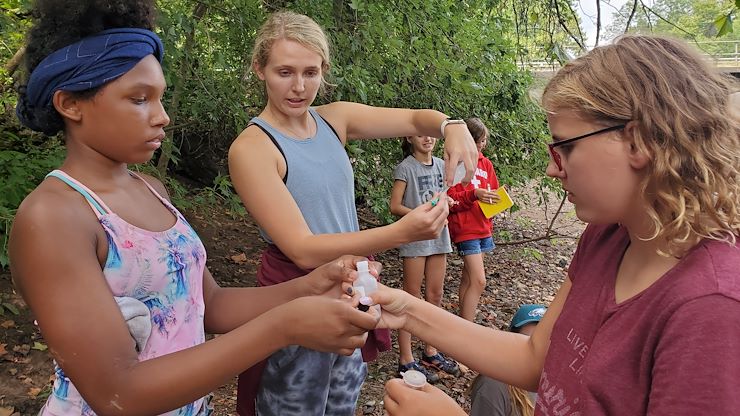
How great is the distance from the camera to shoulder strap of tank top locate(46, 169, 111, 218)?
140cm

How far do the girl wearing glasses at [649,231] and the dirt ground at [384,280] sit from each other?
300 centimetres

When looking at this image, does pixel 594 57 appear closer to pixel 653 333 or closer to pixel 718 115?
pixel 718 115

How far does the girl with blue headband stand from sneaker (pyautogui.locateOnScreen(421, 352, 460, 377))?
339cm

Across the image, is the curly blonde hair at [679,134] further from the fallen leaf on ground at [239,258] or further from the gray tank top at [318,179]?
the fallen leaf on ground at [239,258]

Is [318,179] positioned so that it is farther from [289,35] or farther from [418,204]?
[418,204]

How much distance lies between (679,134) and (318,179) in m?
1.35

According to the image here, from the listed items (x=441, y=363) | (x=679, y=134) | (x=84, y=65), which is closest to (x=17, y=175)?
(x=84, y=65)

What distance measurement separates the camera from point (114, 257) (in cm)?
140

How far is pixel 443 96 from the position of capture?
17.8ft

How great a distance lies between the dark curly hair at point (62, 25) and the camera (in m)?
1.45

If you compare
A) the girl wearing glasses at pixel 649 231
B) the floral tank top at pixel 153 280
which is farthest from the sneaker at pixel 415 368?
the girl wearing glasses at pixel 649 231

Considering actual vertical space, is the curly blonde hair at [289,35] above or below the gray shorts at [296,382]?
above

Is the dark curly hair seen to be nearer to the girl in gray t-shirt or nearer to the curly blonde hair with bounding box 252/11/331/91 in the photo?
the curly blonde hair with bounding box 252/11/331/91

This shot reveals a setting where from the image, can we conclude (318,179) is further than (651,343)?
Yes
